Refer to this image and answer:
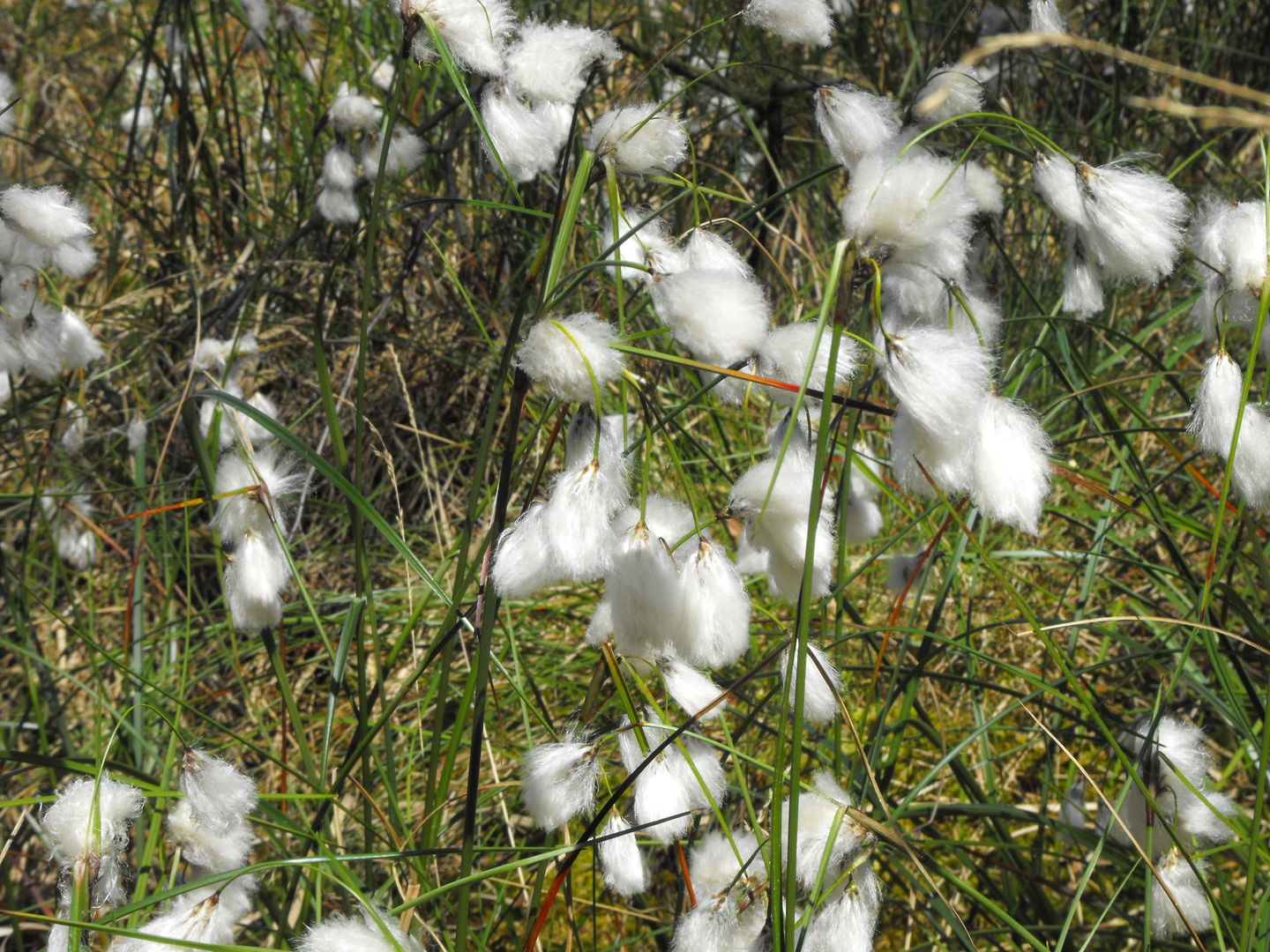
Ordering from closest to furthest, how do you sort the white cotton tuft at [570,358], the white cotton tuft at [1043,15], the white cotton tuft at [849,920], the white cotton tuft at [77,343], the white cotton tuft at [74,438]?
1. the white cotton tuft at [570,358]
2. the white cotton tuft at [849,920]
3. the white cotton tuft at [1043,15]
4. the white cotton tuft at [77,343]
5. the white cotton tuft at [74,438]

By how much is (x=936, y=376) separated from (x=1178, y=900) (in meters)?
0.56

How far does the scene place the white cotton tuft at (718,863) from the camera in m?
0.78

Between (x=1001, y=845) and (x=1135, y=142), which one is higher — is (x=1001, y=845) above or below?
below

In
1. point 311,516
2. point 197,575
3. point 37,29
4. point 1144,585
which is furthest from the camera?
point 37,29

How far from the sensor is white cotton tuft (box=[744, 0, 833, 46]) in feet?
2.68

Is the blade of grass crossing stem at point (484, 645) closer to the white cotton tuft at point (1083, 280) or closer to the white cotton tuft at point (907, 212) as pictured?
the white cotton tuft at point (907, 212)

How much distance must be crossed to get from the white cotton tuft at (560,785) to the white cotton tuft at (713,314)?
297 millimetres

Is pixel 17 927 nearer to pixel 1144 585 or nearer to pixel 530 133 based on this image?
pixel 530 133

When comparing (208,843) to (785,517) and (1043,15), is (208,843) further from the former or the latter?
(1043,15)

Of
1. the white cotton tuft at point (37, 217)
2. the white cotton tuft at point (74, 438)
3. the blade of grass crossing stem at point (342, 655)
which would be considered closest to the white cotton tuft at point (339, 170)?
the white cotton tuft at point (74, 438)

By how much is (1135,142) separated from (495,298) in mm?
1622

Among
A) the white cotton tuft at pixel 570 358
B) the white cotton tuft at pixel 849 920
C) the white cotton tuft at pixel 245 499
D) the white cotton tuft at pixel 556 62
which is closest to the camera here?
the white cotton tuft at pixel 570 358

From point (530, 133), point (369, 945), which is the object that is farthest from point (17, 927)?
point (530, 133)

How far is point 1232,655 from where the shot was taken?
2.98 feet
